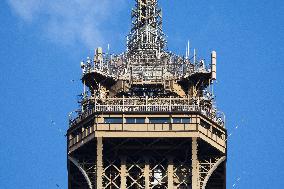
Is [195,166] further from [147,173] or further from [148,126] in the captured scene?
[148,126]

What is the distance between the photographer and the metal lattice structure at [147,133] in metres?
189

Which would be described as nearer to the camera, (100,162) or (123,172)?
(100,162)

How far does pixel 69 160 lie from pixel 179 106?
1378 centimetres

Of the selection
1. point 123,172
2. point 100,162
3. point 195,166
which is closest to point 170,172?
point 195,166

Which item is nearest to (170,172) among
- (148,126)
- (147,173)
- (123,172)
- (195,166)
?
(147,173)

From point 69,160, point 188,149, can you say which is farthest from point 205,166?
point 69,160

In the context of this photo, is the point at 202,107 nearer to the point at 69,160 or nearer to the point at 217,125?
the point at 217,125

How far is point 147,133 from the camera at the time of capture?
7397 inches

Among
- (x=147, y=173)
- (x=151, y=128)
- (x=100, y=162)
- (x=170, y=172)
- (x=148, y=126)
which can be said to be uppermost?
(x=148, y=126)

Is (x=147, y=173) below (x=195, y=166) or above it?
below

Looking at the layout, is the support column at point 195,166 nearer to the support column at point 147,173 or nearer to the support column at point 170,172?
the support column at point 170,172

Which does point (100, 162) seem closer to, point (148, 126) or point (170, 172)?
point (148, 126)

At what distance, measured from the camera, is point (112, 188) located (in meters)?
190

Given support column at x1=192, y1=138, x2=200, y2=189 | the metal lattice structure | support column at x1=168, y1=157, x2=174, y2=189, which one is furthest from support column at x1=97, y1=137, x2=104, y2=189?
support column at x1=192, y1=138, x2=200, y2=189
